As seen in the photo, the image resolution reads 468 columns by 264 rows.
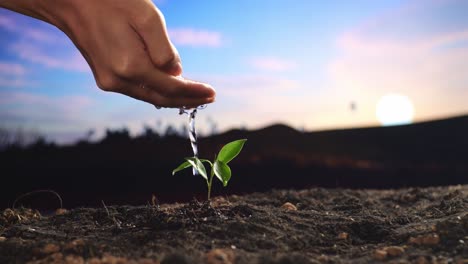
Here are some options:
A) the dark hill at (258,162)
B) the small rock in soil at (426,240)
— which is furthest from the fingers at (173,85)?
the dark hill at (258,162)

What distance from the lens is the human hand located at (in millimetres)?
1188

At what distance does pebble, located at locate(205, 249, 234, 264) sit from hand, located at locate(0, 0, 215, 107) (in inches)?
15.9

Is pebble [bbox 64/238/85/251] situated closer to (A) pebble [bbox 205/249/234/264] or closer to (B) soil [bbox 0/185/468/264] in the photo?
(B) soil [bbox 0/185/468/264]

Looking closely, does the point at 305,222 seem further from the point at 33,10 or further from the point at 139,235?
the point at 33,10

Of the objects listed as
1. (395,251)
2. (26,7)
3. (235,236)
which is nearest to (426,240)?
(395,251)

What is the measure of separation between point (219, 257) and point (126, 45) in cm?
54

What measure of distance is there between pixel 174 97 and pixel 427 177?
248 cm

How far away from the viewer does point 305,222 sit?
65.2 inches

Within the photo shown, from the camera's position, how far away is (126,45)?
1.18 metres

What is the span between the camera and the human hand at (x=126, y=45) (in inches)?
46.8

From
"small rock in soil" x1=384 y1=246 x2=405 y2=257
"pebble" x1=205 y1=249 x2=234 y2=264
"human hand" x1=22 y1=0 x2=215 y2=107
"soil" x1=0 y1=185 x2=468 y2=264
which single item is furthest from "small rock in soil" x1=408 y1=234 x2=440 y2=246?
"human hand" x1=22 y1=0 x2=215 y2=107

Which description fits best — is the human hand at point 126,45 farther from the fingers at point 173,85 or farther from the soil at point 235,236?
the soil at point 235,236

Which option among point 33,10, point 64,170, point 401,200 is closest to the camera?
point 33,10

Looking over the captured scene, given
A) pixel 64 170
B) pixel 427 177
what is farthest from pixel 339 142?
pixel 64 170
